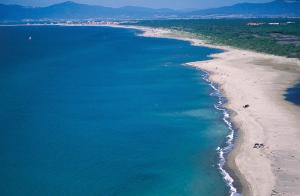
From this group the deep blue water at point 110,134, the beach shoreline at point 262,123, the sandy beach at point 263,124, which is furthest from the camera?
the deep blue water at point 110,134

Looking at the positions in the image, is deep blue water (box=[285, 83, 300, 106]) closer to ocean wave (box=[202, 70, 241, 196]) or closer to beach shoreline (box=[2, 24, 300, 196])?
beach shoreline (box=[2, 24, 300, 196])

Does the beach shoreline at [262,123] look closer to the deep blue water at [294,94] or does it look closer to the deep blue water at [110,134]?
the deep blue water at [294,94]

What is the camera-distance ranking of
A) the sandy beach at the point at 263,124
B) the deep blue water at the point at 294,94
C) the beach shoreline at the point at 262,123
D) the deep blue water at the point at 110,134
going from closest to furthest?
the sandy beach at the point at 263,124 < the beach shoreline at the point at 262,123 < the deep blue water at the point at 110,134 < the deep blue water at the point at 294,94

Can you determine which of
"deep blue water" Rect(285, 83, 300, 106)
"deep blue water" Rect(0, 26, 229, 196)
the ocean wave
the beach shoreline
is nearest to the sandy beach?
the beach shoreline

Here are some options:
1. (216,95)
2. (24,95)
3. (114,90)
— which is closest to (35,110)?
(24,95)

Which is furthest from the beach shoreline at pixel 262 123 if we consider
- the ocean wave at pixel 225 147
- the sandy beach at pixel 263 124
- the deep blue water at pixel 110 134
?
the deep blue water at pixel 110 134
